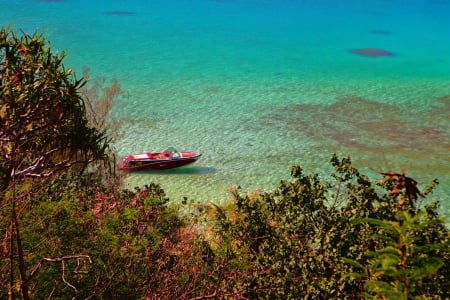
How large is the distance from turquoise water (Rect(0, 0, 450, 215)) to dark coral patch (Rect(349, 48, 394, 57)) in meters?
0.50

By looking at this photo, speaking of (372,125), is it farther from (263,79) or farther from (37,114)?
(37,114)

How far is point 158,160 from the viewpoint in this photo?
75.0ft

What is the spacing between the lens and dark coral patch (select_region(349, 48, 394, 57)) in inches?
1616

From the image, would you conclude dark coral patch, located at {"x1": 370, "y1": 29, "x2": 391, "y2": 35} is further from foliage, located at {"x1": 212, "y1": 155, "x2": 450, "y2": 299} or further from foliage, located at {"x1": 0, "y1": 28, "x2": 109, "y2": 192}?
foliage, located at {"x1": 212, "y1": 155, "x2": 450, "y2": 299}

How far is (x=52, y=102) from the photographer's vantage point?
37.4 ft

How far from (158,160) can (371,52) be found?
22.7 metres

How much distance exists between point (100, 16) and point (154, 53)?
937 centimetres

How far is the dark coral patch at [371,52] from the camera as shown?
41056mm

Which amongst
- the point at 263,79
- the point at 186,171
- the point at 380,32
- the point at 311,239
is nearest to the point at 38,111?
the point at 311,239

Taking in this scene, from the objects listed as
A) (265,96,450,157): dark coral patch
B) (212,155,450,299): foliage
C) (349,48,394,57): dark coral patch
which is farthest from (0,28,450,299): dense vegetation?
(349,48,394,57): dark coral patch

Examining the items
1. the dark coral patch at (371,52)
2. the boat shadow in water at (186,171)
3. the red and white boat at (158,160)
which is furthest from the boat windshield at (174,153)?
the dark coral patch at (371,52)

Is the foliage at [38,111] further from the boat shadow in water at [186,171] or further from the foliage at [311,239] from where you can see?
the boat shadow in water at [186,171]

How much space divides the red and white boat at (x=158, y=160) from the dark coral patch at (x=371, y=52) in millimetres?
20611

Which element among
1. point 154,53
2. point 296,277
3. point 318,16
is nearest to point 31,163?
point 296,277
